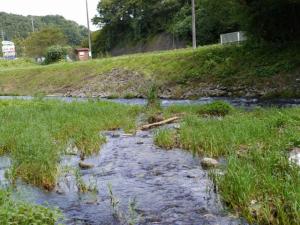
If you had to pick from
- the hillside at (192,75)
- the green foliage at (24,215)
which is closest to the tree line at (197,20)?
the hillside at (192,75)

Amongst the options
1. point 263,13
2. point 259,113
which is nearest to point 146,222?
point 259,113

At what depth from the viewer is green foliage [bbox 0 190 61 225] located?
5977mm

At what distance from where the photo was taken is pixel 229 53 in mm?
31375

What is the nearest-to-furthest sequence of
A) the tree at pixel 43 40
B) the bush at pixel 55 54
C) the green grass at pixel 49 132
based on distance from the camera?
1. the green grass at pixel 49 132
2. the bush at pixel 55 54
3. the tree at pixel 43 40

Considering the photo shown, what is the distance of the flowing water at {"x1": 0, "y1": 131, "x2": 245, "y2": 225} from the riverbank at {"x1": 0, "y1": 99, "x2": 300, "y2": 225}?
51 mm

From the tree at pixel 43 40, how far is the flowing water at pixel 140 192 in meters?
71.2

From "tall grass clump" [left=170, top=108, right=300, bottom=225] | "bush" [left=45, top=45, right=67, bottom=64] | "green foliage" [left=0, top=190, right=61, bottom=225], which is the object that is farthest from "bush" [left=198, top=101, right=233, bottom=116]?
"bush" [left=45, top=45, right=67, bottom=64]

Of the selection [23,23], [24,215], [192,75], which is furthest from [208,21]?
[23,23]

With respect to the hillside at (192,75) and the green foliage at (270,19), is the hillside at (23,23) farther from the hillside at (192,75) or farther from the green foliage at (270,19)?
the green foliage at (270,19)

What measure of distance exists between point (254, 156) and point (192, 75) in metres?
21.7

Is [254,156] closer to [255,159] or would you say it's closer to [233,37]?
[255,159]

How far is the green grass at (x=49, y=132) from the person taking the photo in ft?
33.2

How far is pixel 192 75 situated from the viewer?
3103cm

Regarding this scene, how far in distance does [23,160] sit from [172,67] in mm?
24542
